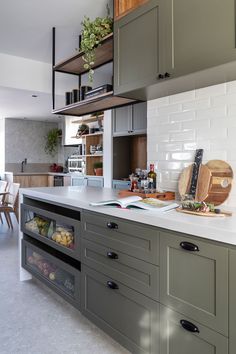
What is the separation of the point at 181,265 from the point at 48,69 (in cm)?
388

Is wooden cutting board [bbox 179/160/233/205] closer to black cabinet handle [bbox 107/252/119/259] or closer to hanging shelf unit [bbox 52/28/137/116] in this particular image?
black cabinet handle [bbox 107/252/119/259]

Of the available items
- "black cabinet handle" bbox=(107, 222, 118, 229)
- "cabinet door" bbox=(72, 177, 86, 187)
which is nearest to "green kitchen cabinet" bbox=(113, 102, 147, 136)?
"cabinet door" bbox=(72, 177, 86, 187)

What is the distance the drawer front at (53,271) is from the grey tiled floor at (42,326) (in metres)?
→ 0.16

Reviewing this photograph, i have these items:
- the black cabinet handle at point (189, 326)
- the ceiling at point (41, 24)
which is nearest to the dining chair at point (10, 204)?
the ceiling at point (41, 24)

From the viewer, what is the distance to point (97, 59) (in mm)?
2744

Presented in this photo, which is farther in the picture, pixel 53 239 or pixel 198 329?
pixel 53 239

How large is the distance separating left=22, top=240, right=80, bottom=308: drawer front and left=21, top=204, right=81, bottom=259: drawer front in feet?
0.35

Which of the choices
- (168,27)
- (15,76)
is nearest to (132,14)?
(168,27)

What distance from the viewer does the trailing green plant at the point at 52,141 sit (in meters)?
8.18

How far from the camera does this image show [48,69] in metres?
4.39

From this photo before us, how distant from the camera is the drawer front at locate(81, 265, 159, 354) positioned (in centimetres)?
151

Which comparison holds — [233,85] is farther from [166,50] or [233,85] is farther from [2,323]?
[2,323]

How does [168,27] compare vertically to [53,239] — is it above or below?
above

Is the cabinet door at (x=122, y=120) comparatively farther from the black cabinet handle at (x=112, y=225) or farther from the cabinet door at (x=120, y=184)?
the black cabinet handle at (x=112, y=225)
